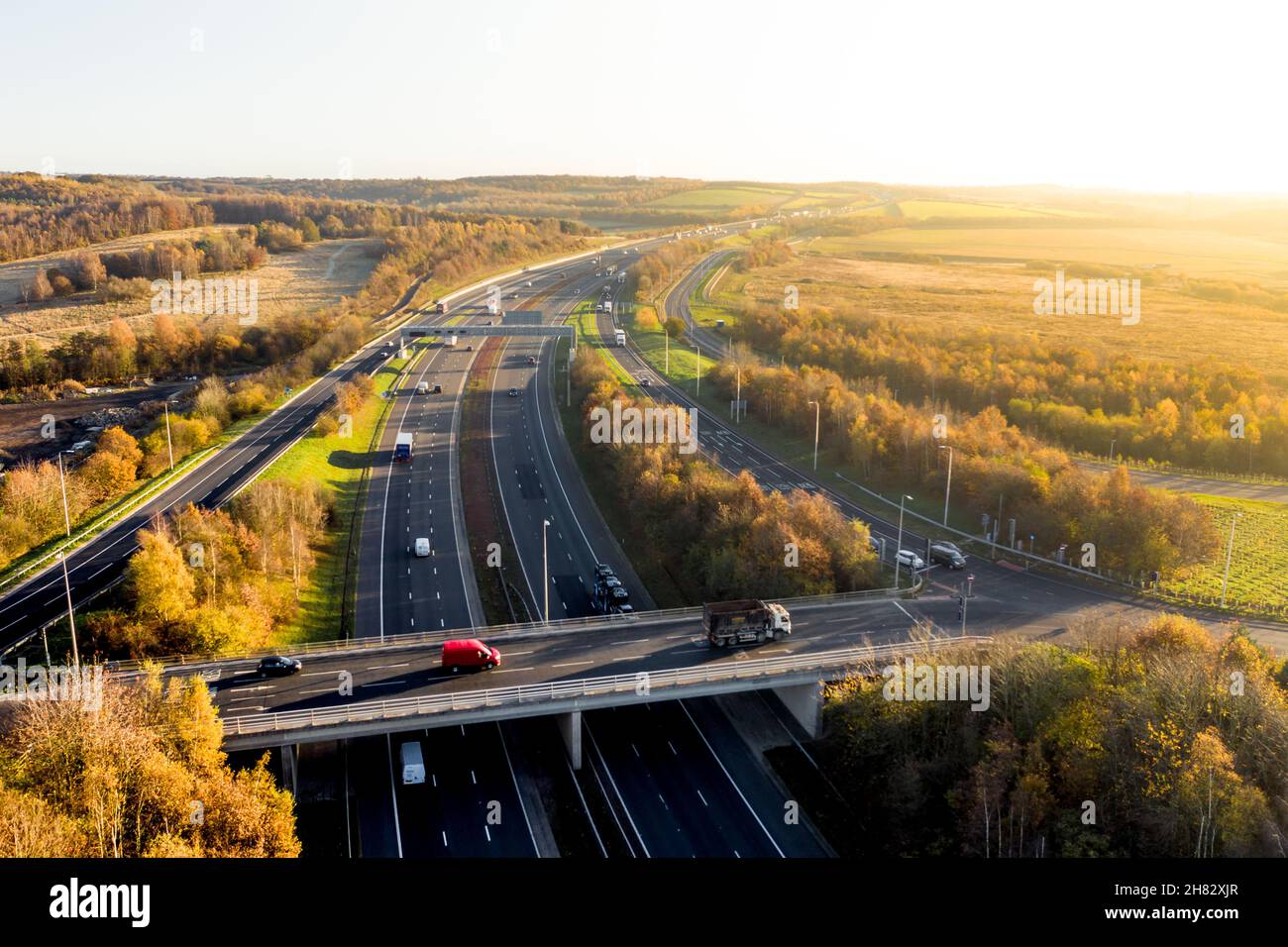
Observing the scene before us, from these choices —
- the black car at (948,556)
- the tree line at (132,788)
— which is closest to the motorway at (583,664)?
the black car at (948,556)

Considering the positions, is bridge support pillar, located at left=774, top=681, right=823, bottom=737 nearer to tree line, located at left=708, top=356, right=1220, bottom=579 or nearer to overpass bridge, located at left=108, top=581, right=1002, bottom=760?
overpass bridge, located at left=108, top=581, right=1002, bottom=760

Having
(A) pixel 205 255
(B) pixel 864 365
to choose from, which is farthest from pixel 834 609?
(A) pixel 205 255

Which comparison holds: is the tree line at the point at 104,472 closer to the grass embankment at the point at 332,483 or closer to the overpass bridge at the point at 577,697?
the grass embankment at the point at 332,483

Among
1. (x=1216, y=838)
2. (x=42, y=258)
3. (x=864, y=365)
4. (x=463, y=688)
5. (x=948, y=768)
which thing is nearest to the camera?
(x=1216, y=838)

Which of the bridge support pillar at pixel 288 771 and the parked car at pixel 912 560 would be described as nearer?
the bridge support pillar at pixel 288 771

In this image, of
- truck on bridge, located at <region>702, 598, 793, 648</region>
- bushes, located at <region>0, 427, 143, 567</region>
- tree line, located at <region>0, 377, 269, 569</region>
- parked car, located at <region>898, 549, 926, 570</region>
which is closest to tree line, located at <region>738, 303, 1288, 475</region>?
parked car, located at <region>898, 549, 926, 570</region>

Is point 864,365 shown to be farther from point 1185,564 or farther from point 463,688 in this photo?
point 463,688

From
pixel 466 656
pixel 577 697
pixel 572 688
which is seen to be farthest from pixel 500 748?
pixel 577 697
